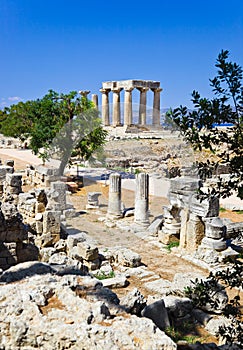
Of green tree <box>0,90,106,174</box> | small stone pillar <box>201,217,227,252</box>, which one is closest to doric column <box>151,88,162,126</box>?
green tree <box>0,90,106,174</box>

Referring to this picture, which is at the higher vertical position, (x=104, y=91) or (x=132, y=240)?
(x=104, y=91)

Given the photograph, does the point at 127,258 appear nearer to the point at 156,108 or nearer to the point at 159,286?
the point at 159,286

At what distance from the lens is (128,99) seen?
4619cm

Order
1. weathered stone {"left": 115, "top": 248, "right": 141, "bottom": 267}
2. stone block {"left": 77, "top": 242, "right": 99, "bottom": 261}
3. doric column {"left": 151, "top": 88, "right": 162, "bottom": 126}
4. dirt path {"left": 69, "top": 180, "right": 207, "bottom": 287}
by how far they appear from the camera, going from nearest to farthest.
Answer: stone block {"left": 77, "top": 242, "right": 99, "bottom": 261}, weathered stone {"left": 115, "top": 248, "right": 141, "bottom": 267}, dirt path {"left": 69, "top": 180, "right": 207, "bottom": 287}, doric column {"left": 151, "top": 88, "right": 162, "bottom": 126}

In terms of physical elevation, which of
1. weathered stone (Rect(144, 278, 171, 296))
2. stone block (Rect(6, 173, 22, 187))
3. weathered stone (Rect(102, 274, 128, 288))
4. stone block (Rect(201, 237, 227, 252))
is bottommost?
weathered stone (Rect(144, 278, 171, 296))

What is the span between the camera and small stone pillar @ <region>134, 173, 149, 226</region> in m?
14.6

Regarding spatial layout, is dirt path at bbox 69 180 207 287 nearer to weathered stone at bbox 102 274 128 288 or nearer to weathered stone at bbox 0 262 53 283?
weathered stone at bbox 102 274 128 288

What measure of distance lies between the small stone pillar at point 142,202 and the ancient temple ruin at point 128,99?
30.5 meters

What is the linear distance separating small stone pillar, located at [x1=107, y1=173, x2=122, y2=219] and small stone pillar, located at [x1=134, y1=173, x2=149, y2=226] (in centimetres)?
114

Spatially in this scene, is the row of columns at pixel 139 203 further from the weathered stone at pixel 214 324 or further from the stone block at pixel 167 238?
the weathered stone at pixel 214 324

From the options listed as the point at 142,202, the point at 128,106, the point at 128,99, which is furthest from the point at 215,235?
the point at 128,99

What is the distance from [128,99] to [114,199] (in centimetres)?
3189

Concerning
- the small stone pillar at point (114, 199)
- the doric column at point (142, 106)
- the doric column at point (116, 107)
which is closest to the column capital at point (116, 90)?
the doric column at point (116, 107)

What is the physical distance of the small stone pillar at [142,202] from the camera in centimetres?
1464
